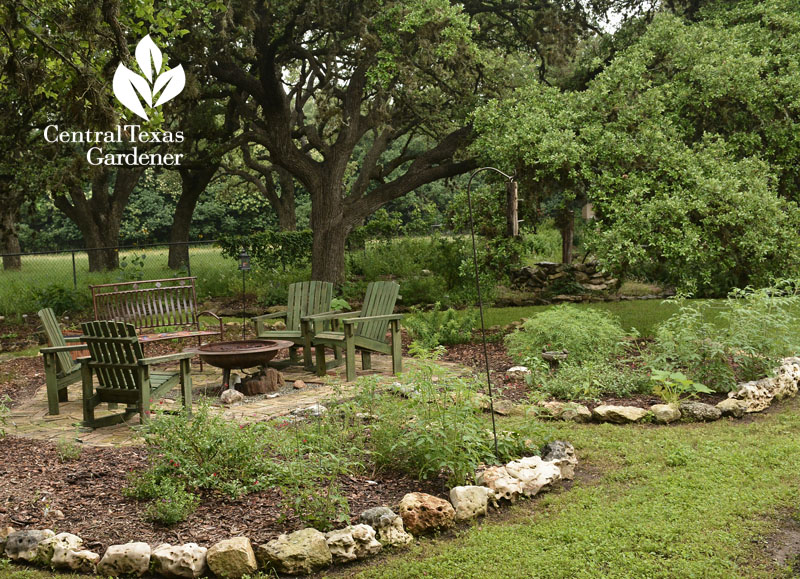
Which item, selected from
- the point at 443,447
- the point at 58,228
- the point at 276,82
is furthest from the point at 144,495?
the point at 58,228

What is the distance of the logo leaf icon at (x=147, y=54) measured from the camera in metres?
9.34

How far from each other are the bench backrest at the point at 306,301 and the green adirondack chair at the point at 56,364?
102 inches

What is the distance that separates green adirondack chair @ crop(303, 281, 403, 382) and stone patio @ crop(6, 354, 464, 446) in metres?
0.22

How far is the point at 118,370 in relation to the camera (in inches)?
238

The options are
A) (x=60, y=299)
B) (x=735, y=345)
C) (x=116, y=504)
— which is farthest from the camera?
(x=60, y=299)

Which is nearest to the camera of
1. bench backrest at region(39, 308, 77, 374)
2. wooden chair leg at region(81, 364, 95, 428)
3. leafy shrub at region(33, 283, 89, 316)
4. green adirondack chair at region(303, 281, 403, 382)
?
wooden chair leg at region(81, 364, 95, 428)

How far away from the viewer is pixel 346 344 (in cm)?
761

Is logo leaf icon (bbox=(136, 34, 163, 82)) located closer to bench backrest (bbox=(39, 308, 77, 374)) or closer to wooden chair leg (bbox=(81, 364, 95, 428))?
bench backrest (bbox=(39, 308, 77, 374))

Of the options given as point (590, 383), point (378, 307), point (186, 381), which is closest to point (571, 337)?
point (590, 383)

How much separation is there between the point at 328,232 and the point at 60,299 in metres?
5.22

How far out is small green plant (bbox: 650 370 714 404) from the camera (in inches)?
244

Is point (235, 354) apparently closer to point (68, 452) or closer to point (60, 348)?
point (60, 348)

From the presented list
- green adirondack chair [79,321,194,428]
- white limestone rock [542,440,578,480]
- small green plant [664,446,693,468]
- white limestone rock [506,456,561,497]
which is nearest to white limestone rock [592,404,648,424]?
small green plant [664,446,693,468]

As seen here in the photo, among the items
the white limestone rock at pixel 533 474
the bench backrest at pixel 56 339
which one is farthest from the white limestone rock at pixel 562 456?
the bench backrest at pixel 56 339
